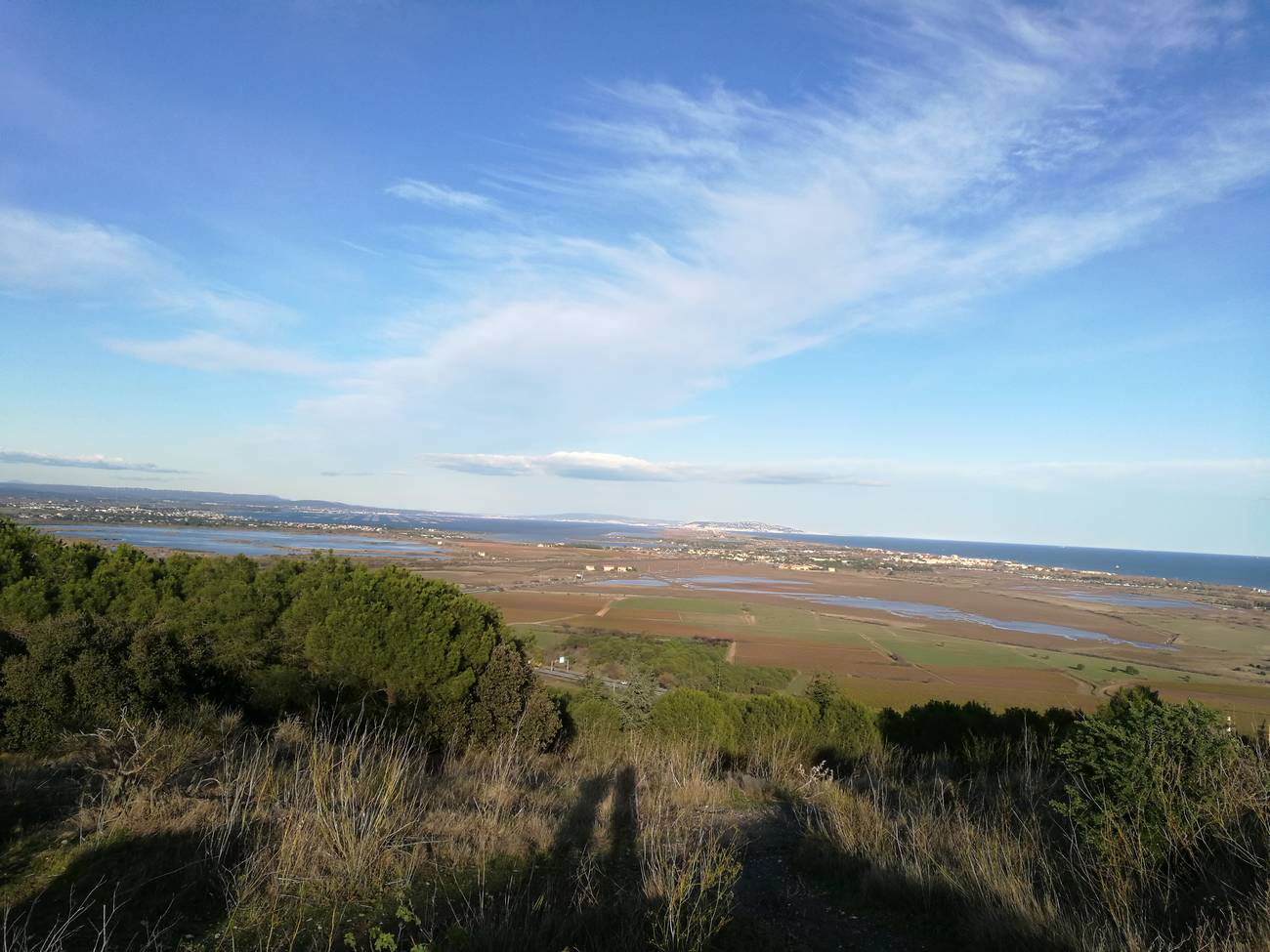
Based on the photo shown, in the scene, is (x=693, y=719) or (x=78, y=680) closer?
(x=78, y=680)

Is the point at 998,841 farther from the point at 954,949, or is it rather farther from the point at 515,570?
the point at 515,570

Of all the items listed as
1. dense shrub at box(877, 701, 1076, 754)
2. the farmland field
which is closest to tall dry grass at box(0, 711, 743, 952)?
dense shrub at box(877, 701, 1076, 754)

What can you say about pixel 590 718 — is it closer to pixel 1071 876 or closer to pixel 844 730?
pixel 844 730

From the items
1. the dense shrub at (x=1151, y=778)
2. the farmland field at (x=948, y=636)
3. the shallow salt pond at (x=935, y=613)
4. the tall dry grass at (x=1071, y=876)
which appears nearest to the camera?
the tall dry grass at (x=1071, y=876)

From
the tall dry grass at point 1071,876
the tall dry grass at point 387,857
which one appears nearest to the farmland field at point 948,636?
the tall dry grass at point 1071,876

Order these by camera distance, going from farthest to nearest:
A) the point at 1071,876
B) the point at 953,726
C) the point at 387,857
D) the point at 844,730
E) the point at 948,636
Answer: the point at 948,636 < the point at 844,730 < the point at 953,726 < the point at 1071,876 < the point at 387,857

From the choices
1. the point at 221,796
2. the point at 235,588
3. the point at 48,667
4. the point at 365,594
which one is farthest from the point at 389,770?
the point at 235,588

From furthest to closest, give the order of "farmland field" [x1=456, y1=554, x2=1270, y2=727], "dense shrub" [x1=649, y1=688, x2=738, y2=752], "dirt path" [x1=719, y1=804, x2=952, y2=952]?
"farmland field" [x1=456, y1=554, x2=1270, y2=727] → "dense shrub" [x1=649, y1=688, x2=738, y2=752] → "dirt path" [x1=719, y1=804, x2=952, y2=952]

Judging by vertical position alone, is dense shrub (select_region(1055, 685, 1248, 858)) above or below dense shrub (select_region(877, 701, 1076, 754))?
above

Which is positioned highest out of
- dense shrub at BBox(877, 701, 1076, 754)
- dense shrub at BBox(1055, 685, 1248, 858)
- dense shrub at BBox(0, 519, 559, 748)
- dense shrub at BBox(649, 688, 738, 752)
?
dense shrub at BBox(1055, 685, 1248, 858)

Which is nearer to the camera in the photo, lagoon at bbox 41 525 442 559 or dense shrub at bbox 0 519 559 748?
dense shrub at bbox 0 519 559 748

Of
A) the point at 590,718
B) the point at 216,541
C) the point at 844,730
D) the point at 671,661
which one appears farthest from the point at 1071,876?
the point at 216,541

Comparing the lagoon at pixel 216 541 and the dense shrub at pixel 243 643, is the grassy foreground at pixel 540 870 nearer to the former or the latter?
the dense shrub at pixel 243 643

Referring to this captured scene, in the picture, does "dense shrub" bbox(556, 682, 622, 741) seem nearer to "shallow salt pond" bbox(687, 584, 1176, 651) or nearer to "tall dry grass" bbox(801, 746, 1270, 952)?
"tall dry grass" bbox(801, 746, 1270, 952)
